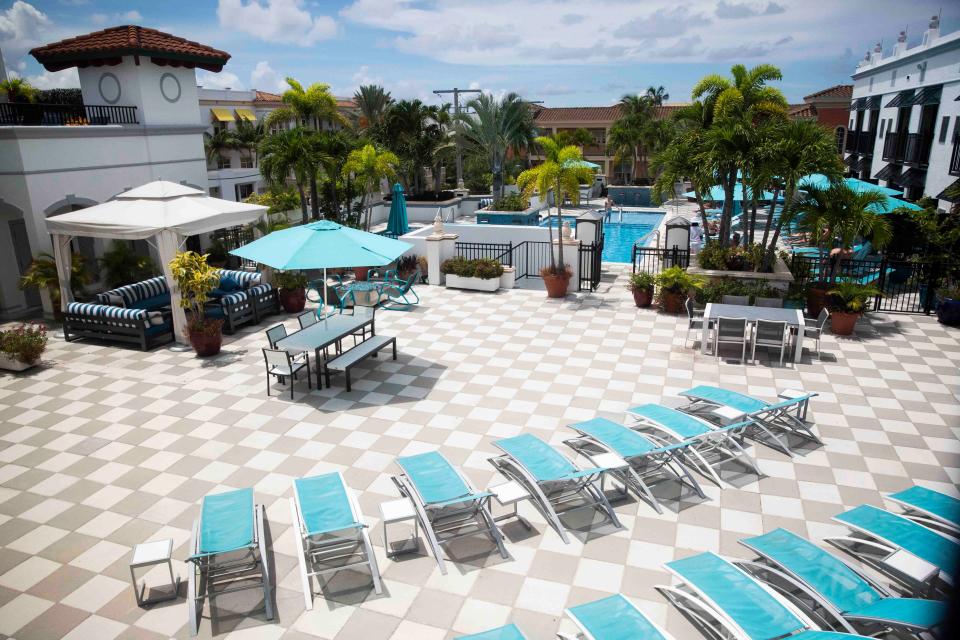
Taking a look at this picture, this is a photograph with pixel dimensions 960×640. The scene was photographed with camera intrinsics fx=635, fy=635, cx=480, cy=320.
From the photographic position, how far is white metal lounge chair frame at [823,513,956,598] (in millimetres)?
5652

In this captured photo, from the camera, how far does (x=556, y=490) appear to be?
749 centimetres

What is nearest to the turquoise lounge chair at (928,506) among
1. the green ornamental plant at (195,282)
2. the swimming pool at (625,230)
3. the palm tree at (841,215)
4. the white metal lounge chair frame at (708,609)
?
the white metal lounge chair frame at (708,609)

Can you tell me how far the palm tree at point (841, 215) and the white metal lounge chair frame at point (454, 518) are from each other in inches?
409

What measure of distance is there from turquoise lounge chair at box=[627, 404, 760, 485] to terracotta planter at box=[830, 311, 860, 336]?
5.68 m

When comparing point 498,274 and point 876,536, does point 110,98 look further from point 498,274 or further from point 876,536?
point 876,536

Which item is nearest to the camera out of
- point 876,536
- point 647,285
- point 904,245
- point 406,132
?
point 876,536

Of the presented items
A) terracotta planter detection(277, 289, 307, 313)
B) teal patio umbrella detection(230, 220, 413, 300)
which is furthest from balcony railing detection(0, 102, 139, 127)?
teal patio umbrella detection(230, 220, 413, 300)

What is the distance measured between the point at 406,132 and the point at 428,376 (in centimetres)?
2394

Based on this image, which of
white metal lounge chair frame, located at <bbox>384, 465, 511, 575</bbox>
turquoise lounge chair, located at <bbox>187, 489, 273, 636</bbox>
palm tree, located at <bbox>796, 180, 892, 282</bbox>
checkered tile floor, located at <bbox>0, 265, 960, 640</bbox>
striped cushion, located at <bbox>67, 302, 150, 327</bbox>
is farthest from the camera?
palm tree, located at <bbox>796, 180, 892, 282</bbox>

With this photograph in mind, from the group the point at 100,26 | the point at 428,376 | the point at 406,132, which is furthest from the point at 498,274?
the point at 406,132

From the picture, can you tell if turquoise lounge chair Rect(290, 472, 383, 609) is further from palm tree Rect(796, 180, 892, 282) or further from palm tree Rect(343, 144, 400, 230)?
palm tree Rect(343, 144, 400, 230)

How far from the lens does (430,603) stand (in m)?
5.84

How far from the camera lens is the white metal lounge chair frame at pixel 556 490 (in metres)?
6.96

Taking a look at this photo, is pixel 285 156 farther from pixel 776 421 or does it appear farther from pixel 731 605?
pixel 731 605
